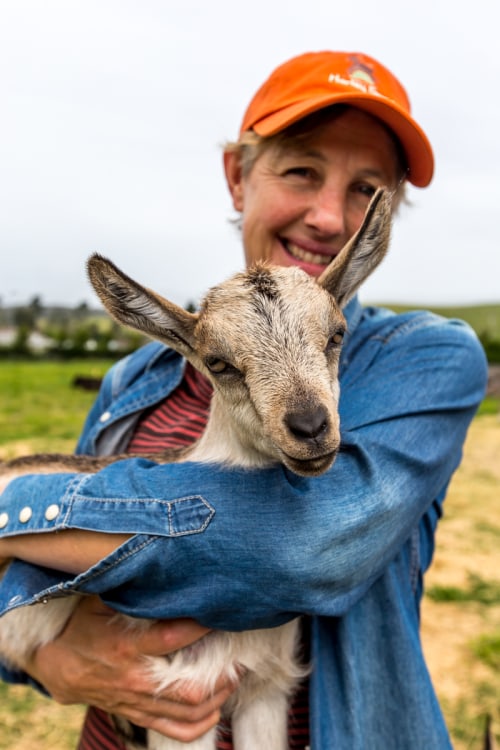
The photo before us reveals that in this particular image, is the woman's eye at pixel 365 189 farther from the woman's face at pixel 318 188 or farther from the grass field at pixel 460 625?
the grass field at pixel 460 625

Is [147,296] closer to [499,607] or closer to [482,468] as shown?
[499,607]

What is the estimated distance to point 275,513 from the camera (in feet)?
5.77

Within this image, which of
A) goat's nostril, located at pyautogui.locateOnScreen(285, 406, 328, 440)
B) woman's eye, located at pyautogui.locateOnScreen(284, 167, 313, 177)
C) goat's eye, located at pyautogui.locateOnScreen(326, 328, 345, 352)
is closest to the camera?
goat's nostril, located at pyautogui.locateOnScreen(285, 406, 328, 440)

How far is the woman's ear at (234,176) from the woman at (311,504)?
0.07 ft

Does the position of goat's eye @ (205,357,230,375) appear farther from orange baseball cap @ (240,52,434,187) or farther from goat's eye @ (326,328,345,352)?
orange baseball cap @ (240,52,434,187)

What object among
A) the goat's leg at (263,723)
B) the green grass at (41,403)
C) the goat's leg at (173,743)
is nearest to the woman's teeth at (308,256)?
the goat's leg at (263,723)

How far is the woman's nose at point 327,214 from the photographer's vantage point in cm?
236

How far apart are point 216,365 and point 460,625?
500 centimetres

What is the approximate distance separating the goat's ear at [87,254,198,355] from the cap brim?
0.82 meters

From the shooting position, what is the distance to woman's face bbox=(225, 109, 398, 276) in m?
2.39

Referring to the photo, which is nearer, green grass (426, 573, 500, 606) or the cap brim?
the cap brim

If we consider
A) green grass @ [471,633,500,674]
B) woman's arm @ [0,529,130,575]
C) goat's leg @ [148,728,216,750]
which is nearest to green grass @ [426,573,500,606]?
green grass @ [471,633,500,674]

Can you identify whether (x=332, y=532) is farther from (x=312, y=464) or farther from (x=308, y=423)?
(x=308, y=423)

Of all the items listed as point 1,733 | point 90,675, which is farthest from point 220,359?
point 1,733
